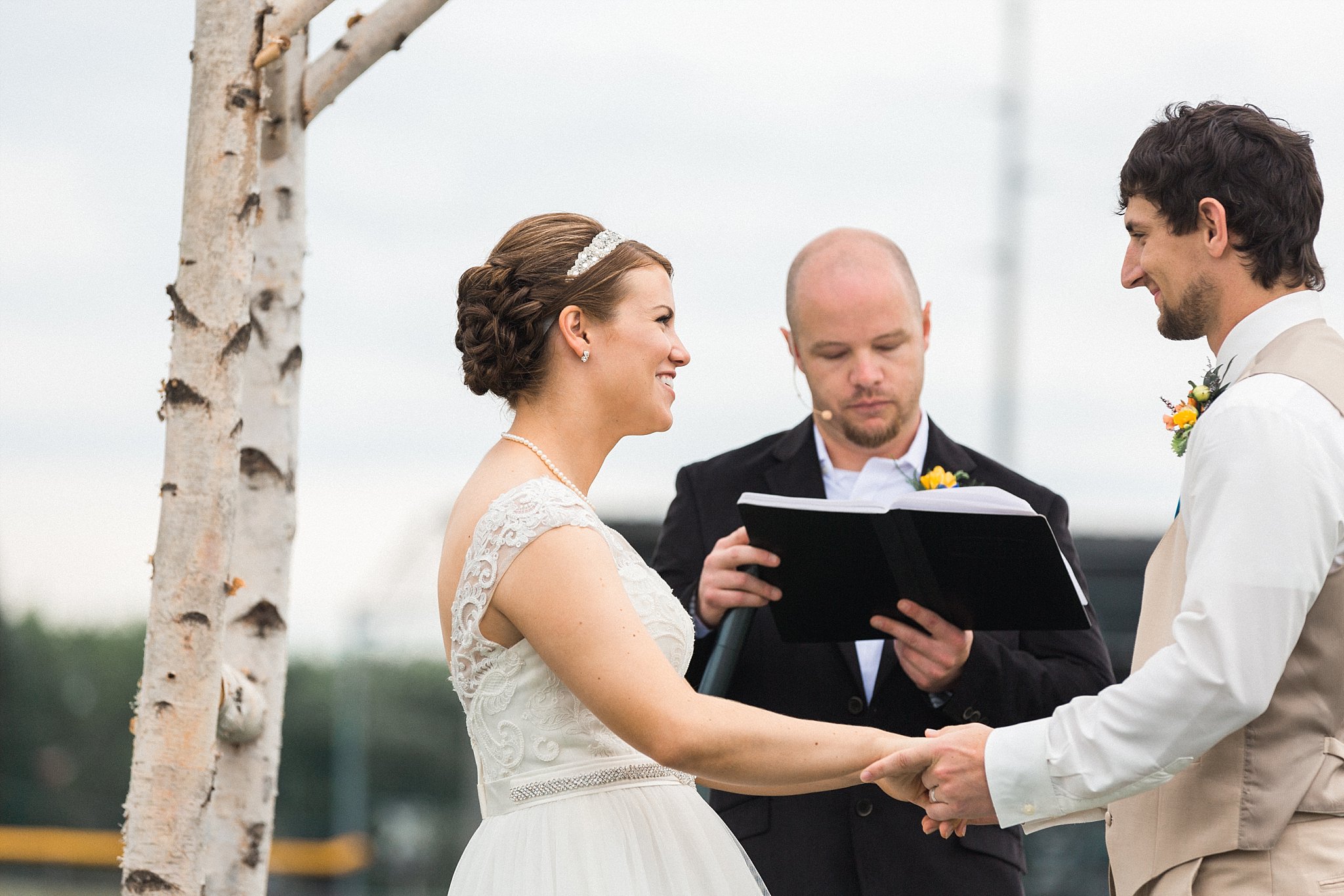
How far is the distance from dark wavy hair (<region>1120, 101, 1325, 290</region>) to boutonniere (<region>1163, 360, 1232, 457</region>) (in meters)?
0.22

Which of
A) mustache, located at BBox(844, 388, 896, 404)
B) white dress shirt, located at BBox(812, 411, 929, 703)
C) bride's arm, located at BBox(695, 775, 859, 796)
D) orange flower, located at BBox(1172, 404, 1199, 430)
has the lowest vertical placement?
bride's arm, located at BBox(695, 775, 859, 796)

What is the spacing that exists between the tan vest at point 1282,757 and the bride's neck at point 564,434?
48.4 inches

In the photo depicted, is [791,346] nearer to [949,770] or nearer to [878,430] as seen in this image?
[878,430]

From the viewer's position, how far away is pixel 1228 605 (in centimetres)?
256

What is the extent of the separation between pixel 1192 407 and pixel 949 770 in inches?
35.3

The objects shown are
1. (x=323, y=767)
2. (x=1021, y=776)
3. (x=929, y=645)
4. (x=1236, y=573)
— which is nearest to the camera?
(x=1236, y=573)

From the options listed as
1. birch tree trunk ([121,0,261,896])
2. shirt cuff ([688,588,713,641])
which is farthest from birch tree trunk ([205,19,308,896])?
shirt cuff ([688,588,713,641])

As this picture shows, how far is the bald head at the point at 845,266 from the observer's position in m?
4.09

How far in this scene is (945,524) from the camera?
2979 millimetres

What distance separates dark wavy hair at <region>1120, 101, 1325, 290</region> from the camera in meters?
2.82

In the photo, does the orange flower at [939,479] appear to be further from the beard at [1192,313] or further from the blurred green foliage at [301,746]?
the blurred green foliage at [301,746]

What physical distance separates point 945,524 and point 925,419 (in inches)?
43.8

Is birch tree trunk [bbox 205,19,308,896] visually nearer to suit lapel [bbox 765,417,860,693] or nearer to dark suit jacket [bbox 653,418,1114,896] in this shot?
dark suit jacket [bbox 653,418,1114,896]

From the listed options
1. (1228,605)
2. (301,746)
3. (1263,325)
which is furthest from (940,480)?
(301,746)
